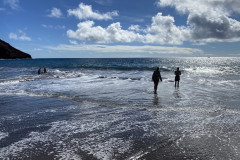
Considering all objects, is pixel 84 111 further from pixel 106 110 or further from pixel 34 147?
pixel 34 147

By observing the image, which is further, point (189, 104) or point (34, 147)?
point (189, 104)

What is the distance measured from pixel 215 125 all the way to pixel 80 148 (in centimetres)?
504

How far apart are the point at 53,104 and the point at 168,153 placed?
7.55m

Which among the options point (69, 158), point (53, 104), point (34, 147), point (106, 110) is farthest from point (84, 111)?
point (69, 158)

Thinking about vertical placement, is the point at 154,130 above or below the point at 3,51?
below

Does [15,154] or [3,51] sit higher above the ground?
[3,51]

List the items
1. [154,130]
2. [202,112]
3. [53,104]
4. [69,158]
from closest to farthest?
[69,158] → [154,130] → [202,112] → [53,104]

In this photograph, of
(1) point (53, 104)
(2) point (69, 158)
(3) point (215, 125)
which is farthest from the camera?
(1) point (53, 104)

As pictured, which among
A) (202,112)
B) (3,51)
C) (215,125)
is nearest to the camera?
(215,125)

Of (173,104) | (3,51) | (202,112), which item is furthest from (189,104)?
(3,51)

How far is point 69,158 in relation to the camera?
178 inches

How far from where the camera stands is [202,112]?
8750mm

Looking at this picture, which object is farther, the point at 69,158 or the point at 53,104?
the point at 53,104

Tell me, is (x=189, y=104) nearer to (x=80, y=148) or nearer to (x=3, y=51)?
(x=80, y=148)
